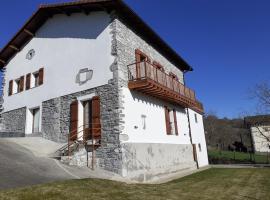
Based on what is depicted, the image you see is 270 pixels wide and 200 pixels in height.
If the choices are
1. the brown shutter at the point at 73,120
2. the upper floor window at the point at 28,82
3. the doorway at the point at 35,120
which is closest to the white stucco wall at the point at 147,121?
the brown shutter at the point at 73,120

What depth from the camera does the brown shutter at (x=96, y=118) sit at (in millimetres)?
12007

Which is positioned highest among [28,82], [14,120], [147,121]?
[28,82]

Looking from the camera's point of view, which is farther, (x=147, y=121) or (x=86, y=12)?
(x=86, y=12)

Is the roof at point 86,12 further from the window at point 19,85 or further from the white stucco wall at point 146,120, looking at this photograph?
the white stucco wall at point 146,120

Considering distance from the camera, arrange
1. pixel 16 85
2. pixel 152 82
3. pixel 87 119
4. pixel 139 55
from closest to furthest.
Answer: pixel 152 82 → pixel 87 119 → pixel 139 55 → pixel 16 85

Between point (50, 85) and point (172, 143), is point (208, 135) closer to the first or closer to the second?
point (172, 143)

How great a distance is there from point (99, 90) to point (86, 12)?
4.67 metres

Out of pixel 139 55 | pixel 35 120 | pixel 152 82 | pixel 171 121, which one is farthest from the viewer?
pixel 171 121

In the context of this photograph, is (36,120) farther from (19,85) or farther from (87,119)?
(87,119)

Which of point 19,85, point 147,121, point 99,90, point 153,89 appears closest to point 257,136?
point 147,121

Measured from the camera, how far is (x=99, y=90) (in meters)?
12.7

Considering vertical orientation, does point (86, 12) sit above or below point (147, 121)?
above

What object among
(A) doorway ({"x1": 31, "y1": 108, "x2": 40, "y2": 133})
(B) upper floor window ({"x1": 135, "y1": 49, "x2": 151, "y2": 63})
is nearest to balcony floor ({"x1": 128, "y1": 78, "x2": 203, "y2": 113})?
(B) upper floor window ({"x1": 135, "y1": 49, "x2": 151, "y2": 63})

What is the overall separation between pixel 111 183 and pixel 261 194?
17.4 ft
